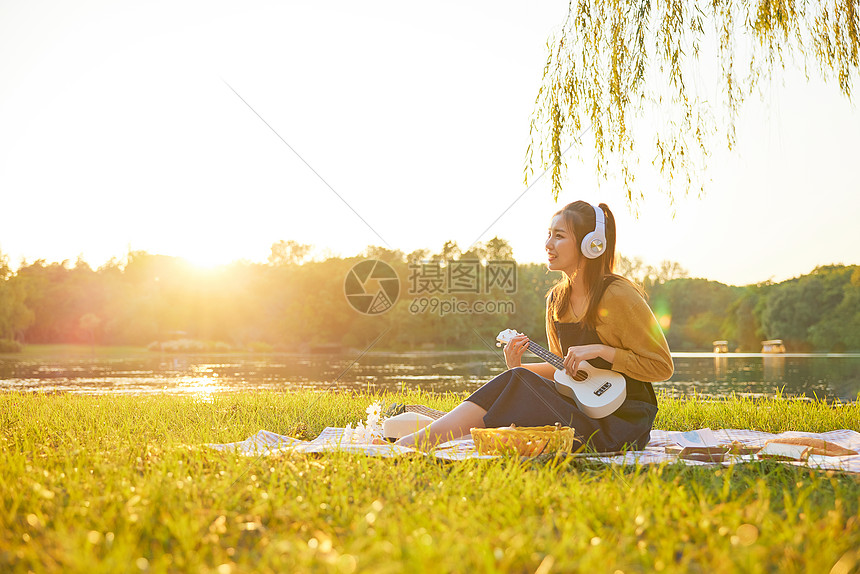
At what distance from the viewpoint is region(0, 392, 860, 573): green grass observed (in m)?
1.63

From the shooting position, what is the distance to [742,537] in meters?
1.76

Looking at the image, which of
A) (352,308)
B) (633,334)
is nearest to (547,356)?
(633,334)

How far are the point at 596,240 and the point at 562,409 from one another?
3.28 feet

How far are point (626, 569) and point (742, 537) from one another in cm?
42

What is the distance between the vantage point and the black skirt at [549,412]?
→ 341 cm

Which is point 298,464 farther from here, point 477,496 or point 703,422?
point 703,422

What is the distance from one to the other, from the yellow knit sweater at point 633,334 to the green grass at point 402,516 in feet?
2.04

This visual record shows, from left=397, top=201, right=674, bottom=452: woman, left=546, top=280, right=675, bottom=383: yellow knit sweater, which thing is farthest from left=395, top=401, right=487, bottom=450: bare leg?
left=546, top=280, right=675, bottom=383: yellow knit sweater

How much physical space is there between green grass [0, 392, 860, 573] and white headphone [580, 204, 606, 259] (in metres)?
1.23

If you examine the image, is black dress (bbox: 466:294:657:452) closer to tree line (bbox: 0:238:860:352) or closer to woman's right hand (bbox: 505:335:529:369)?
woman's right hand (bbox: 505:335:529:369)

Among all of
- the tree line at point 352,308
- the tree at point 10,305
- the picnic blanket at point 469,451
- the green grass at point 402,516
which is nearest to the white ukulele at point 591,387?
the picnic blanket at point 469,451

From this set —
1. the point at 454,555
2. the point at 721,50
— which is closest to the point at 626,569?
the point at 454,555

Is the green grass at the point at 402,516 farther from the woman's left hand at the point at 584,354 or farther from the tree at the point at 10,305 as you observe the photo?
the tree at the point at 10,305

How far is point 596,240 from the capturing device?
3572 millimetres
